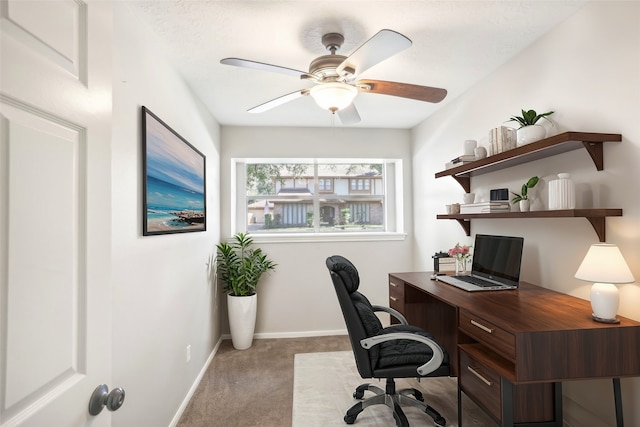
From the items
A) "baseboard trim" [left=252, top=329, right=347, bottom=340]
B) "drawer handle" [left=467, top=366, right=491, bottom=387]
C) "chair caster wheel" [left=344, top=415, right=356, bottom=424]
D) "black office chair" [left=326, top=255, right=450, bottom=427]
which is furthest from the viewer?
"baseboard trim" [left=252, top=329, right=347, bottom=340]

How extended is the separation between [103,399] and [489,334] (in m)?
1.59

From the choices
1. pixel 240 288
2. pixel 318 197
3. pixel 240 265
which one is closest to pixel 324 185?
pixel 318 197

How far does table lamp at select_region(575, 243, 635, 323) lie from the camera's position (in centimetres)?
145

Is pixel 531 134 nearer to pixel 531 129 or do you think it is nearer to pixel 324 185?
pixel 531 129

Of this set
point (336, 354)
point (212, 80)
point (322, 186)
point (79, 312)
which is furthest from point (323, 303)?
point (79, 312)

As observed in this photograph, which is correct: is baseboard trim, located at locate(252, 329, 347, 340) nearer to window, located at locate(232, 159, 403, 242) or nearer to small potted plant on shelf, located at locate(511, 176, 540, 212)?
window, located at locate(232, 159, 403, 242)

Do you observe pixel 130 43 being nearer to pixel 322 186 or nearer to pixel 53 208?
pixel 53 208

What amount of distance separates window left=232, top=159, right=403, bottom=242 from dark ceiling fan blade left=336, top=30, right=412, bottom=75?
243 centimetres

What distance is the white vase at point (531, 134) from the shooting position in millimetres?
1919

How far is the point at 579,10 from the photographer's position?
1825 mm

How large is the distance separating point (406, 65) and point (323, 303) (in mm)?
2714

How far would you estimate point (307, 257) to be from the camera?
3.95 m

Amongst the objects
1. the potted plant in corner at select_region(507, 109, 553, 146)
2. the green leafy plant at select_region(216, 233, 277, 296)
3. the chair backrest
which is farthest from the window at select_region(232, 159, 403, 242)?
the potted plant in corner at select_region(507, 109, 553, 146)


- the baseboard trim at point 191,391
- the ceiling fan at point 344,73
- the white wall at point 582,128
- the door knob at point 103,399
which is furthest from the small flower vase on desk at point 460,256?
the door knob at point 103,399
